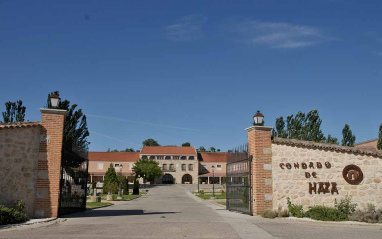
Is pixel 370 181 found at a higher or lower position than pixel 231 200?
higher

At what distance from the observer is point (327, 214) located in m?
13.1

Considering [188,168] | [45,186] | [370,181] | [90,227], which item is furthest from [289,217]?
[188,168]

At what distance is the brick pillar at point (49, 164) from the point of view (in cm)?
1263

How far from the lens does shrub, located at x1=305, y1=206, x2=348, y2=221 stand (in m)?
13.0

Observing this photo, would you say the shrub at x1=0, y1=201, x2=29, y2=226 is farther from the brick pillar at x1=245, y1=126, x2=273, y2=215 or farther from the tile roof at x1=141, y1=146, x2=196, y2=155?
the tile roof at x1=141, y1=146, x2=196, y2=155

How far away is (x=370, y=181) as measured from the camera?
14.1 metres

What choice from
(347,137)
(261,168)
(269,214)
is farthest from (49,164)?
(347,137)

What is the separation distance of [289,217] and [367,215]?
9.14ft

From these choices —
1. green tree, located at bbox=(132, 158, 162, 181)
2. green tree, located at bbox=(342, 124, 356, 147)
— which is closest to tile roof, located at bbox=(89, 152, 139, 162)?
green tree, located at bbox=(132, 158, 162, 181)

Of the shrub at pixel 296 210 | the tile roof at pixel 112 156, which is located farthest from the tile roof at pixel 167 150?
the shrub at pixel 296 210

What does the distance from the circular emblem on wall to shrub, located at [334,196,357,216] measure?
0.71 meters

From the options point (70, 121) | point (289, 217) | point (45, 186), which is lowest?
point (289, 217)

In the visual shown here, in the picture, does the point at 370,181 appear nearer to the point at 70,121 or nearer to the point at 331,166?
the point at 331,166

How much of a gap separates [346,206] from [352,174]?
52.8 inches
